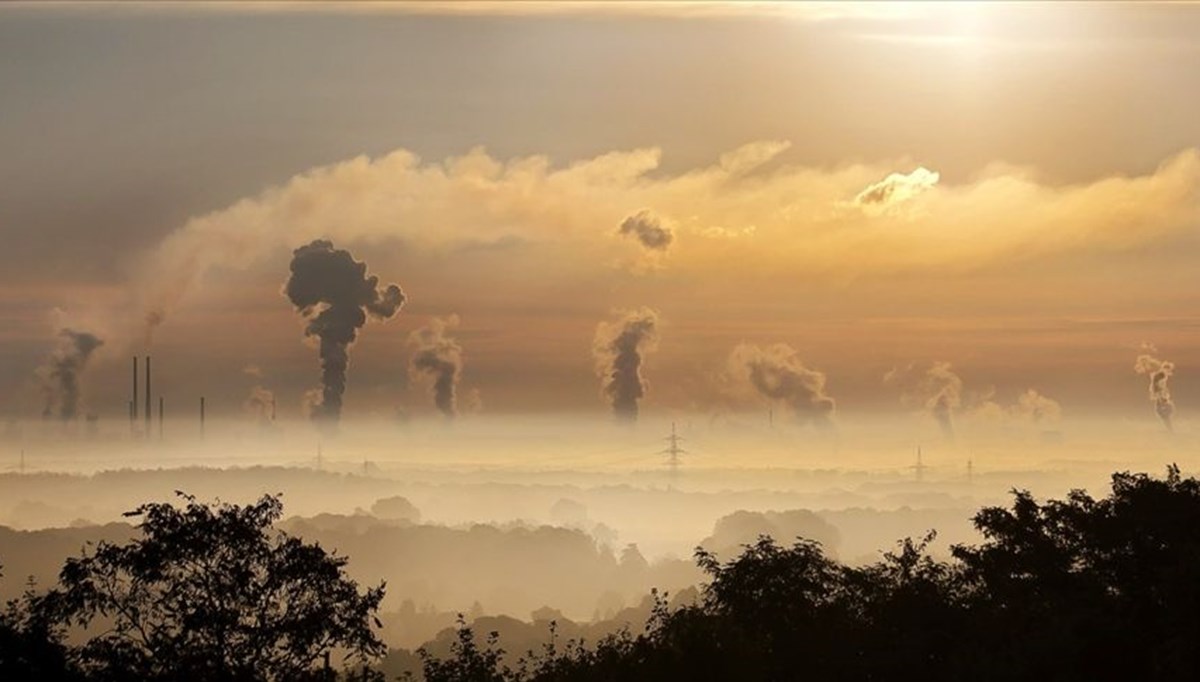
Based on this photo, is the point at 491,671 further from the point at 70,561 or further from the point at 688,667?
the point at 70,561

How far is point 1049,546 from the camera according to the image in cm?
9331

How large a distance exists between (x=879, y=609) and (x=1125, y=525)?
41.6 feet

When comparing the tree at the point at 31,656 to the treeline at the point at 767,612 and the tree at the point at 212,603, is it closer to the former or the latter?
the treeline at the point at 767,612

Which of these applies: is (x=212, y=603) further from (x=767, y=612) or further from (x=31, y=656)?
(x=767, y=612)

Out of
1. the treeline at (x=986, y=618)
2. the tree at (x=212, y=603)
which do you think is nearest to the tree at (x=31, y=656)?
the tree at (x=212, y=603)

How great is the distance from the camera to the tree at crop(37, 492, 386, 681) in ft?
195

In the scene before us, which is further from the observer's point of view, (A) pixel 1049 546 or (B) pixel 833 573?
(B) pixel 833 573

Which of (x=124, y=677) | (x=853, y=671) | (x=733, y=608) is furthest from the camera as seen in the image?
(x=733, y=608)

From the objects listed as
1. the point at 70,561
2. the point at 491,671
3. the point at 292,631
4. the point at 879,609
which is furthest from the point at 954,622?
the point at 70,561

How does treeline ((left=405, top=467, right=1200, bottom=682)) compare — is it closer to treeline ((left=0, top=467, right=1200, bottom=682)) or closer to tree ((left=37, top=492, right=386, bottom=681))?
treeline ((left=0, top=467, right=1200, bottom=682))

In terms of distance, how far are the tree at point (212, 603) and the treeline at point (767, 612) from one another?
6 centimetres

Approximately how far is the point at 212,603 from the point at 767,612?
166ft

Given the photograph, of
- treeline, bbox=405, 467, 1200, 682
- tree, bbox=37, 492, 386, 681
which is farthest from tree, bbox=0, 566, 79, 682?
treeline, bbox=405, 467, 1200, 682

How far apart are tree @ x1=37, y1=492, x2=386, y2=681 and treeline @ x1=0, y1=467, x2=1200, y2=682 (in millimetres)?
63
